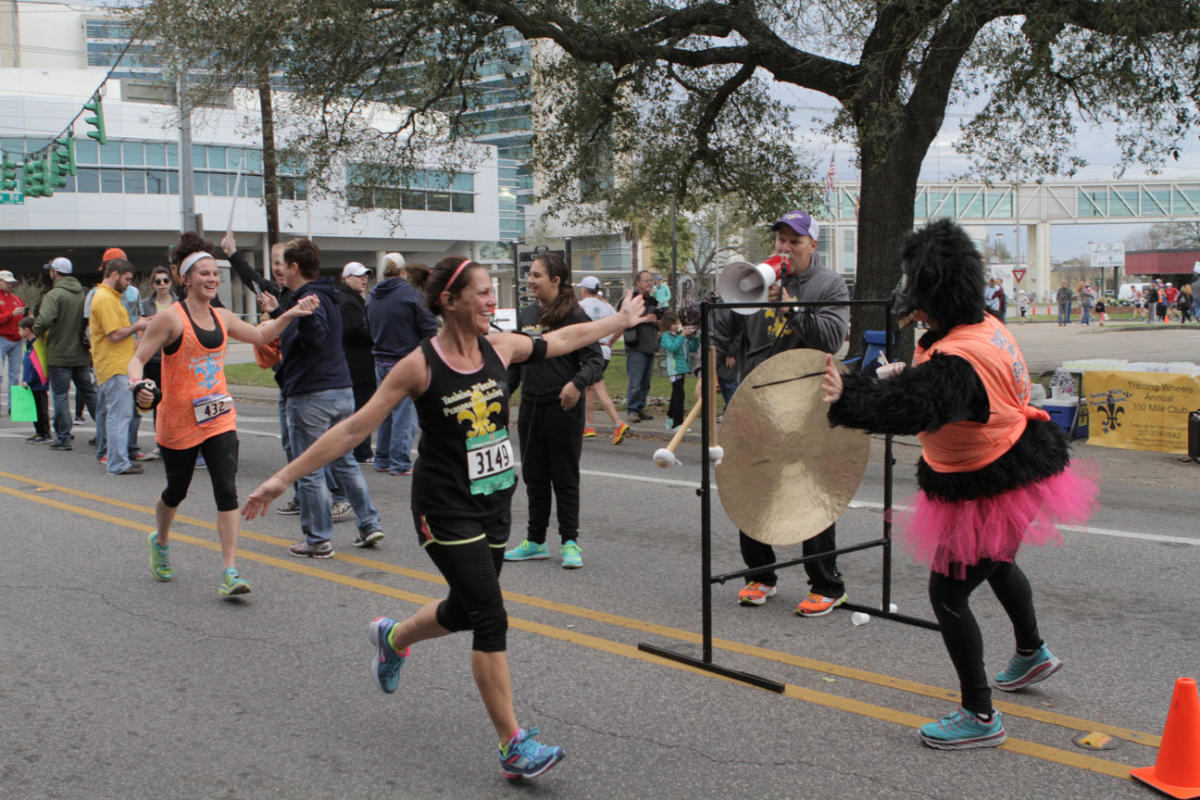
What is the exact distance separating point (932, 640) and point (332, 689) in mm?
2785

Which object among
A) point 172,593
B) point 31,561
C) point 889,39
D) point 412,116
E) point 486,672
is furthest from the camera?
point 412,116

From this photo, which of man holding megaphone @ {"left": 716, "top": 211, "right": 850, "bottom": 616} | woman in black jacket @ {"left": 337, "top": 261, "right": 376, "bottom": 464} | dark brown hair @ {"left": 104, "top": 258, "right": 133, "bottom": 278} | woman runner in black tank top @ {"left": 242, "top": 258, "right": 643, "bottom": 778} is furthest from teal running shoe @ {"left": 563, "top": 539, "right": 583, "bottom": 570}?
dark brown hair @ {"left": 104, "top": 258, "right": 133, "bottom": 278}

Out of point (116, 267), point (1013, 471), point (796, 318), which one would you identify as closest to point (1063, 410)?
point (796, 318)

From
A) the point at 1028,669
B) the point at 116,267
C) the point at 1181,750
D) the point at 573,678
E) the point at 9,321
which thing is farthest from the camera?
the point at 9,321

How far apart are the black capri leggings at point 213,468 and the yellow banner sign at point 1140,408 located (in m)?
9.17

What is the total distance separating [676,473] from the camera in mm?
10156

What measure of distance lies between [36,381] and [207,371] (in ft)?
26.9

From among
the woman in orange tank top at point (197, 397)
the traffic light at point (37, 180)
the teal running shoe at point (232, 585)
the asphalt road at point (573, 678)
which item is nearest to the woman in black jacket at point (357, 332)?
the asphalt road at point (573, 678)

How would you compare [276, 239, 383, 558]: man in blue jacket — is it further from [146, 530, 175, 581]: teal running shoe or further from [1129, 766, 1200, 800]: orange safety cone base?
[1129, 766, 1200, 800]: orange safety cone base

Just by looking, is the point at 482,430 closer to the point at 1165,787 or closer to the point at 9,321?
the point at 1165,787

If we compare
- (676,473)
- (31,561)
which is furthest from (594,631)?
(676,473)

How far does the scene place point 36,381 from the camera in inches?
510

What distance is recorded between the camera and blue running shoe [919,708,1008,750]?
3.81m

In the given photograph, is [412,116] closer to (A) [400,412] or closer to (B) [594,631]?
(A) [400,412]
